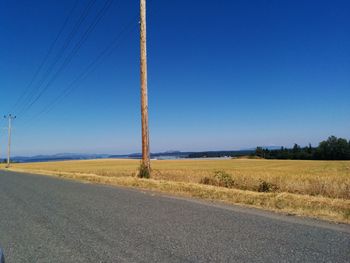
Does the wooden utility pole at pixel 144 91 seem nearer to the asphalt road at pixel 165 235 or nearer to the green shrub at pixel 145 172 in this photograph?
the green shrub at pixel 145 172

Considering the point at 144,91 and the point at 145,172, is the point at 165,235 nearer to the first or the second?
the point at 144,91

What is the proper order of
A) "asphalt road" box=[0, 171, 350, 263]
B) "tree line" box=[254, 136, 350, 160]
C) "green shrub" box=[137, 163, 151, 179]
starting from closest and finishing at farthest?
"asphalt road" box=[0, 171, 350, 263] → "green shrub" box=[137, 163, 151, 179] → "tree line" box=[254, 136, 350, 160]

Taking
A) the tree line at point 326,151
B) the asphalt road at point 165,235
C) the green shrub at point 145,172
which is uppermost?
the tree line at point 326,151

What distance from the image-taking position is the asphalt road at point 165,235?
239 inches

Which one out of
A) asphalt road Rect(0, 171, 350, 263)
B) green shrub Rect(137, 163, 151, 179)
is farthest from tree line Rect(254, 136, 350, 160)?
asphalt road Rect(0, 171, 350, 263)

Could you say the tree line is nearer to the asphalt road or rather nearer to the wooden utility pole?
the wooden utility pole

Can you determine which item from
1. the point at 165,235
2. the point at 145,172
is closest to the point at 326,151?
the point at 145,172

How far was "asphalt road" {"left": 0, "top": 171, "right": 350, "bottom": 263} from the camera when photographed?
6.06 metres

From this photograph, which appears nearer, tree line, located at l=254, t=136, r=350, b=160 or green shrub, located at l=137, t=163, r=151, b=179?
green shrub, located at l=137, t=163, r=151, b=179

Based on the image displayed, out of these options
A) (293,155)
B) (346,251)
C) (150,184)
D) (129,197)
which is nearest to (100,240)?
(346,251)

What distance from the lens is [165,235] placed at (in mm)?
7500

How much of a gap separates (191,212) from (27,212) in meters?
4.54

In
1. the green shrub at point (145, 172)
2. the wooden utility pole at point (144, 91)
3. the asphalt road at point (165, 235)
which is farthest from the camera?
the green shrub at point (145, 172)

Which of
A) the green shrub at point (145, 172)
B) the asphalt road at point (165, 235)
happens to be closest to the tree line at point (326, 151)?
the green shrub at point (145, 172)
